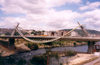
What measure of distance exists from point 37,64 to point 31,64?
204 centimetres

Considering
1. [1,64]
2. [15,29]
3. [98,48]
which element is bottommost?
[1,64]

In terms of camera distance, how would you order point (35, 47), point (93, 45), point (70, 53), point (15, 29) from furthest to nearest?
point (35, 47) < point (15, 29) < point (93, 45) < point (70, 53)

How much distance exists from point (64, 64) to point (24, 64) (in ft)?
42.1

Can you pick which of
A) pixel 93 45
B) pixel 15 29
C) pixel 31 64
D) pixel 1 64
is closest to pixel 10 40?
pixel 15 29

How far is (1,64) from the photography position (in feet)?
118

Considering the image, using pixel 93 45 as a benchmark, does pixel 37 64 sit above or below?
below

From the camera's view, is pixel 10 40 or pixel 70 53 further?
pixel 10 40

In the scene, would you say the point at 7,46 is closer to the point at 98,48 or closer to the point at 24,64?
the point at 24,64

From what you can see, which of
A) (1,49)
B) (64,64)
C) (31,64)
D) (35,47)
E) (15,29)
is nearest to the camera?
(64,64)

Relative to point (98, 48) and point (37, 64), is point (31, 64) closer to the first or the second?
point (37, 64)

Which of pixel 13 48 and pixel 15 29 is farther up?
pixel 15 29

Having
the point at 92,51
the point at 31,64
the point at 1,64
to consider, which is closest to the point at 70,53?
the point at 92,51

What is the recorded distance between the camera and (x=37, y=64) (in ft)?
111

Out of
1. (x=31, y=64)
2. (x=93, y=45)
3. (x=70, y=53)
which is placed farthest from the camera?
(x=93, y=45)
